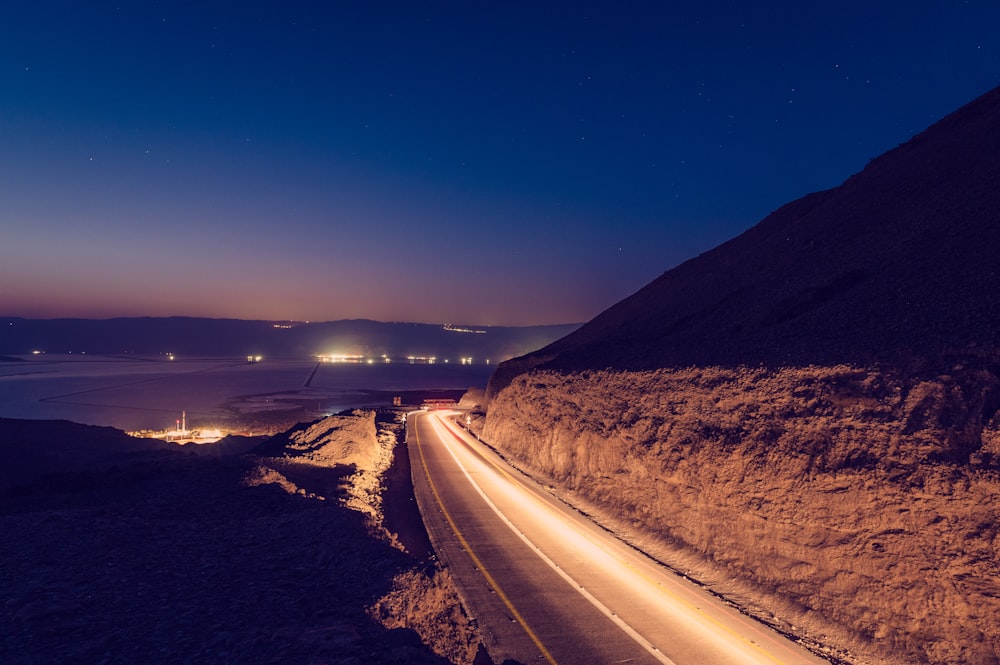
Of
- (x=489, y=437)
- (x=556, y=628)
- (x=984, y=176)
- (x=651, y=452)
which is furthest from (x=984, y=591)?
(x=489, y=437)

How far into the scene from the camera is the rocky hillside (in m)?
13.4

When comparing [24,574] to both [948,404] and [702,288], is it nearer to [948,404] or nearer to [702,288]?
A: [948,404]

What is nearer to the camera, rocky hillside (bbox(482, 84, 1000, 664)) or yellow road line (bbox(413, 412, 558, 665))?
yellow road line (bbox(413, 412, 558, 665))

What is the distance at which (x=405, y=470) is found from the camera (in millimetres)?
37906

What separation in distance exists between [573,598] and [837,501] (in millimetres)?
8527

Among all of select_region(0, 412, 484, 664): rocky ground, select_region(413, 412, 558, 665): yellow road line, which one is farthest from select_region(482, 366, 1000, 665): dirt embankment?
select_region(0, 412, 484, 664): rocky ground

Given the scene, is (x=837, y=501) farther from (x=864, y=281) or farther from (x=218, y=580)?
(x=218, y=580)

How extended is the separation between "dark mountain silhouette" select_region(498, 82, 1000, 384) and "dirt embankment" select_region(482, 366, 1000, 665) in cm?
233

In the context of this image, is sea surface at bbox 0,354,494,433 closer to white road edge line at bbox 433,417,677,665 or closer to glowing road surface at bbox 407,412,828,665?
white road edge line at bbox 433,417,677,665

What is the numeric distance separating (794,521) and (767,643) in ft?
15.3

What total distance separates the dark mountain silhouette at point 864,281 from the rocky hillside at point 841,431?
159 mm

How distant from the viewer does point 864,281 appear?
2794cm

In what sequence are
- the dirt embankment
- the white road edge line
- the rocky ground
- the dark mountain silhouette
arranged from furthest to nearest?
the dark mountain silhouette
the dirt embankment
the white road edge line
the rocky ground

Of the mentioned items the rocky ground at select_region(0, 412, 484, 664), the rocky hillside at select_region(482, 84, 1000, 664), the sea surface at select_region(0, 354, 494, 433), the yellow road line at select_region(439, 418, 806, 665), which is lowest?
the sea surface at select_region(0, 354, 494, 433)
